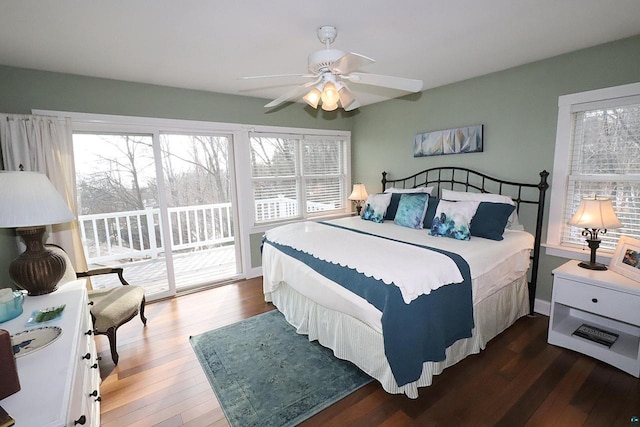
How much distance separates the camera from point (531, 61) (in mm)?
2807

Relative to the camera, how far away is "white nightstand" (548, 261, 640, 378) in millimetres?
2020

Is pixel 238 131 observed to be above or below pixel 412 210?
above

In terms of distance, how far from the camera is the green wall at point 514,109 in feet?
8.08

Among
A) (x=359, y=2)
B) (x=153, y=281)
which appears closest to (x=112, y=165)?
(x=153, y=281)

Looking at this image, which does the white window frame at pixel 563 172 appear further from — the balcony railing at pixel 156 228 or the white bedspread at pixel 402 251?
the balcony railing at pixel 156 228

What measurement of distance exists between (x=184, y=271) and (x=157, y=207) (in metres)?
1.36

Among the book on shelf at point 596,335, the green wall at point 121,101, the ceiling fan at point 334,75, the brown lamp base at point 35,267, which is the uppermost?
the green wall at point 121,101

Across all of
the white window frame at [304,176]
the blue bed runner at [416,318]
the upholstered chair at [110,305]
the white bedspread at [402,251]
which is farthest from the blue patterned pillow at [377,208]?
the upholstered chair at [110,305]

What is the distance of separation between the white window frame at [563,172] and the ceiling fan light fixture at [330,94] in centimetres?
215

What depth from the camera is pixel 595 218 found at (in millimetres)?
2227

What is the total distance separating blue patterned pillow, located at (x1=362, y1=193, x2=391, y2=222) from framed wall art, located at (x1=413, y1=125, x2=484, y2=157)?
2.65 feet

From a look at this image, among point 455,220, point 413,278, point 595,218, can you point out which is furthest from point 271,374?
point 595,218

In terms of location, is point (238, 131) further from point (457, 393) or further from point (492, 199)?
point (457, 393)

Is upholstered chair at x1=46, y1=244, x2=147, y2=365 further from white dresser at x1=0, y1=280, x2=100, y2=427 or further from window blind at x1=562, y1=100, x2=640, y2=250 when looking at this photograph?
window blind at x1=562, y1=100, x2=640, y2=250
